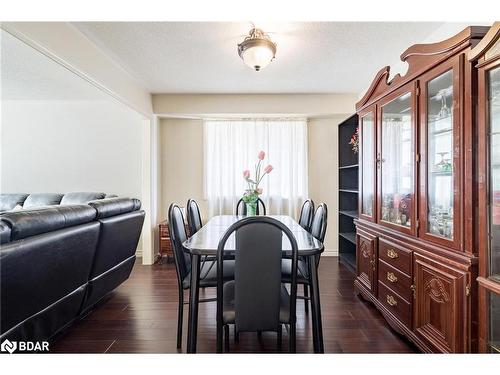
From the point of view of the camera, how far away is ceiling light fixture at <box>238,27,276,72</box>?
2.06 m

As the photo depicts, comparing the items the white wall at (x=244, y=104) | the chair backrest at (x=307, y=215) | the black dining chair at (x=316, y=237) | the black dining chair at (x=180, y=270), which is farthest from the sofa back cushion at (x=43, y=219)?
the white wall at (x=244, y=104)

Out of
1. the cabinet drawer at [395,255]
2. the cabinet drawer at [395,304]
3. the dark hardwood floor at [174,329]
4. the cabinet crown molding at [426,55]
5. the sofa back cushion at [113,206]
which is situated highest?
the cabinet crown molding at [426,55]

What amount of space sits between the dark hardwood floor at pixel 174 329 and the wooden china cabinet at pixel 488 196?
2.13ft

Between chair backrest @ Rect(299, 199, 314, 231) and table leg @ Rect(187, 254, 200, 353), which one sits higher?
chair backrest @ Rect(299, 199, 314, 231)

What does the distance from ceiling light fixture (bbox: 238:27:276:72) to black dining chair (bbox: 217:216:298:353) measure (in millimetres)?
1410

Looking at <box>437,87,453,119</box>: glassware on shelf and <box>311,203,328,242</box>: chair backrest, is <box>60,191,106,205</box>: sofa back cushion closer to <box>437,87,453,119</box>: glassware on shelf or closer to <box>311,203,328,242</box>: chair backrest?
<box>311,203,328,242</box>: chair backrest

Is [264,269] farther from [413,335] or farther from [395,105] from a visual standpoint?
[395,105]

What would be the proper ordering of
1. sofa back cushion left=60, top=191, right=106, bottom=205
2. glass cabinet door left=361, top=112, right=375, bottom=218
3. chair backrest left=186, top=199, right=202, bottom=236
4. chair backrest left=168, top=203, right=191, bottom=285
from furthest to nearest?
sofa back cushion left=60, top=191, right=106, bottom=205 → chair backrest left=186, top=199, right=202, bottom=236 → glass cabinet door left=361, top=112, right=375, bottom=218 → chair backrest left=168, top=203, right=191, bottom=285

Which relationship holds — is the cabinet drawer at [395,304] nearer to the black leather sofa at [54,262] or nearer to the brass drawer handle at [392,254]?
the brass drawer handle at [392,254]

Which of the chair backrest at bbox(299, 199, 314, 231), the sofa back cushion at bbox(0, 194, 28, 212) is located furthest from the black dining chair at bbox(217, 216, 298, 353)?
the sofa back cushion at bbox(0, 194, 28, 212)

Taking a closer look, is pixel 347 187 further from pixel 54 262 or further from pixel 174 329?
pixel 54 262

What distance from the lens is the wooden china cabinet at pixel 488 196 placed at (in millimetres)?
1282

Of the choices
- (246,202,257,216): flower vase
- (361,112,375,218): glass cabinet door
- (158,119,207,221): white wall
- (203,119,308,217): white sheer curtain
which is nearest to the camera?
(361,112,375,218): glass cabinet door

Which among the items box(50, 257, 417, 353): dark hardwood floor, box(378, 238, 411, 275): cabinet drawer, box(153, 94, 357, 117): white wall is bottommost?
box(50, 257, 417, 353): dark hardwood floor
